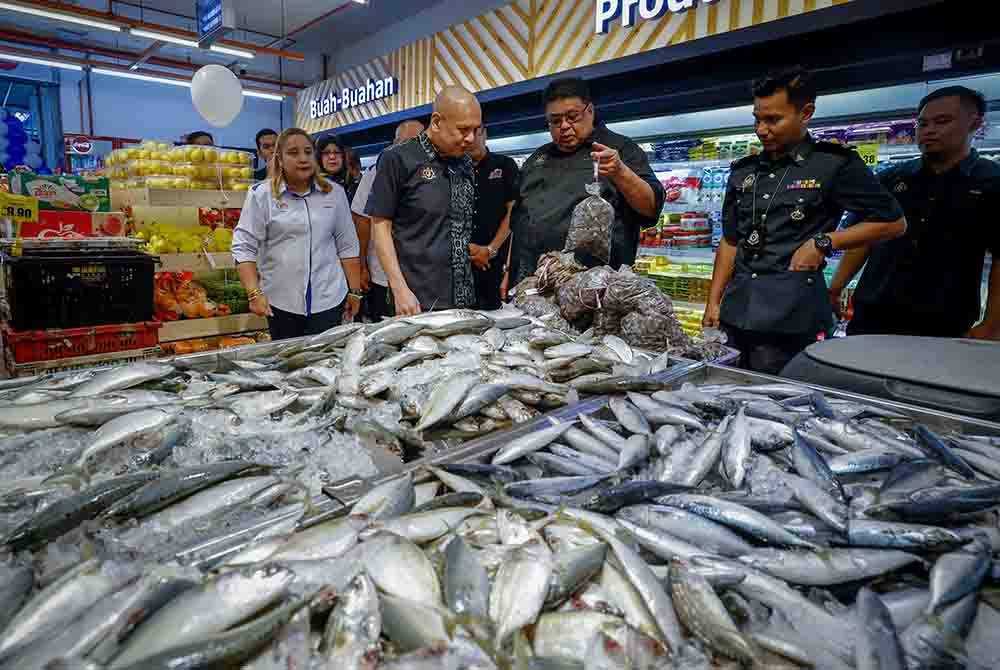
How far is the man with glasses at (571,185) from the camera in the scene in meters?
2.89

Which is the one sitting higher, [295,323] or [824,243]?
[824,243]

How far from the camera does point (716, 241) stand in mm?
4590

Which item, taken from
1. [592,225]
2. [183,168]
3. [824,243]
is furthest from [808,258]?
[183,168]

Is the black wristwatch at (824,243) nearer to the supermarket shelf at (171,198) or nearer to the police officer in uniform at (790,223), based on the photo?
the police officer in uniform at (790,223)

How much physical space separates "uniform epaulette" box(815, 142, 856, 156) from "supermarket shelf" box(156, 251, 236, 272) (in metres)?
4.95

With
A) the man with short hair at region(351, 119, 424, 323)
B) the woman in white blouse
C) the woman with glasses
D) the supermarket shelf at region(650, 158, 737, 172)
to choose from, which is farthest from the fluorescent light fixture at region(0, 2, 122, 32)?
the supermarket shelf at region(650, 158, 737, 172)

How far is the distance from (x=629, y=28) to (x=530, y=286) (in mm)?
4090

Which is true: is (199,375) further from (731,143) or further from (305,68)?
(305,68)

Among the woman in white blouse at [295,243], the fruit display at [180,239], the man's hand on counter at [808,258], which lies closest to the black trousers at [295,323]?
the woman in white blouse at [295,243]

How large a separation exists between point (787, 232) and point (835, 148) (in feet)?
1.49

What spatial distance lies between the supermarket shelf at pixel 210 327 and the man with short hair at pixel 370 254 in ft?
4.76

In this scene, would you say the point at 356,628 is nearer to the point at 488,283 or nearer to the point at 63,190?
the point at 488,283

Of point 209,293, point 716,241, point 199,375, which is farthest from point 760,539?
point 209,293

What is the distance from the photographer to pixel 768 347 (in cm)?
286
